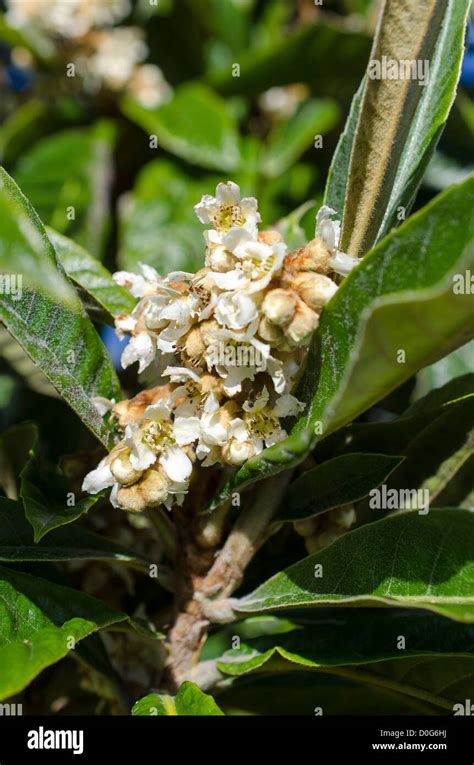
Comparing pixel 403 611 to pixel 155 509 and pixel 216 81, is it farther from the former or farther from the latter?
pixel 216 81

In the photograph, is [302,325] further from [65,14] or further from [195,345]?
[65,14]

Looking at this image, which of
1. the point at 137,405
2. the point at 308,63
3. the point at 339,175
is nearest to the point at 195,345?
the point at 137,405

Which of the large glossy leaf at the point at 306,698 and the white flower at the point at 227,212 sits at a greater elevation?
the white flower at the point at 227,212

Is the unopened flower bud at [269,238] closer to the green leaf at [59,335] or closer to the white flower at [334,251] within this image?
the white flower at [334,251]

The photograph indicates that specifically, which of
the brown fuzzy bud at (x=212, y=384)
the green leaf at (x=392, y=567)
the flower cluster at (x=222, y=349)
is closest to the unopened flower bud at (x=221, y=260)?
the flower cluster at (x=222, y=349)

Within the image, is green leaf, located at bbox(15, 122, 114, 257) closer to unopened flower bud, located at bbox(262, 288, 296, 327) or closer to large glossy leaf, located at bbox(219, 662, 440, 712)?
large glossy leaf, located at bbox(219, 662, 440, 712)

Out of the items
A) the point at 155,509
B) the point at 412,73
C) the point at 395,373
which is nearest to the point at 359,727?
the point at 155,509
